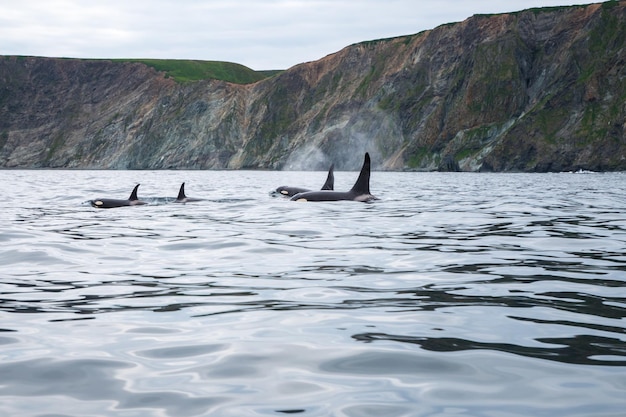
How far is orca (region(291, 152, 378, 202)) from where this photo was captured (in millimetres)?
25031

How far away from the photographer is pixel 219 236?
14.6 meters

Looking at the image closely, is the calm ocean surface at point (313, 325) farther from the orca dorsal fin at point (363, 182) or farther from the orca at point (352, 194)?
the orca dorsal fin at point (363, 182)

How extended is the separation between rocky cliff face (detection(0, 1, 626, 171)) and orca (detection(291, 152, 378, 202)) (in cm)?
10600

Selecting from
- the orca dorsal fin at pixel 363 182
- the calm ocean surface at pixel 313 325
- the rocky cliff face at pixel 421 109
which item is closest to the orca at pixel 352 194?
the orca dorsal fin at pixel 363 182

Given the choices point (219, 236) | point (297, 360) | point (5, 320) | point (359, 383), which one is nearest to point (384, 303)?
point (297, 360)

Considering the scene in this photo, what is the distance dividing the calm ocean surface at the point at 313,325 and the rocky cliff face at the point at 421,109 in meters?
120

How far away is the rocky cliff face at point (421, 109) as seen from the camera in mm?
130000

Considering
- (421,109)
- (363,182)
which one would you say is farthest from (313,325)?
(421,109)

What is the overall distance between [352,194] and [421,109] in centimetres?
12599

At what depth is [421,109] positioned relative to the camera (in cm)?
14875

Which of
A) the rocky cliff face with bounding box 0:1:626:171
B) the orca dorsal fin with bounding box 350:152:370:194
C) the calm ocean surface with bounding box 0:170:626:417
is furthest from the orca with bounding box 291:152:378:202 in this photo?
the rocky cliff face with bounding box 0:1:626:171

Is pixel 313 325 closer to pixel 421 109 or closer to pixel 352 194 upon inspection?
pixel 352 194

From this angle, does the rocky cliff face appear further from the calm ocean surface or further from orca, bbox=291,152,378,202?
the calm ocean surface

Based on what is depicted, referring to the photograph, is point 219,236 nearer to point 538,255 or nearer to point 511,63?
point 538,255
